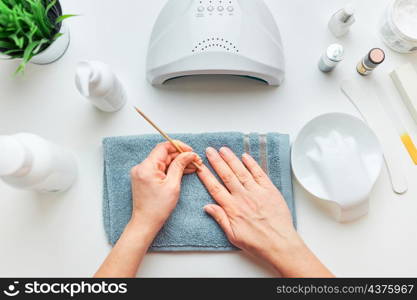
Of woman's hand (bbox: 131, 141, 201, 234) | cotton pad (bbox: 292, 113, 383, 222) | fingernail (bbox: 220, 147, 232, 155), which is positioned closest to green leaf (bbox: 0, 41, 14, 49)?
woman's hand (bbox: 131, 141, 201, 234)

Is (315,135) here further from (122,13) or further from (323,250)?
(122,13)

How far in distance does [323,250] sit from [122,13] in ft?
2.14

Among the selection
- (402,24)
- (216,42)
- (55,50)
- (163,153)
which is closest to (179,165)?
(163,153)

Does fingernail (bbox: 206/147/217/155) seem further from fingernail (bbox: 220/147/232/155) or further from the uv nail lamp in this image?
the uv nail lamp

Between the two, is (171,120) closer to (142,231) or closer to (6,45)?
(142,231)

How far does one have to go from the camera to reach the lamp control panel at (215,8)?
2.17 ft

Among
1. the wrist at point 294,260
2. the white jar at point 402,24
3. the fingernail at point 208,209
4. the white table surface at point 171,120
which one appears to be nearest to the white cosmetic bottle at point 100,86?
the white table surface at point 171,120

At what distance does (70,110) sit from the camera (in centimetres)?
73

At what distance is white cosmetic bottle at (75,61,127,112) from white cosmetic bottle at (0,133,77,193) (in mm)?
120

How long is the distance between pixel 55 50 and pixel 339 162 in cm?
62

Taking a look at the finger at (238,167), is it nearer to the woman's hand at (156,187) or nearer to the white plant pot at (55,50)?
the woman's hand at (156,187)

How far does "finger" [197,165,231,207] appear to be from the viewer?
671 mm

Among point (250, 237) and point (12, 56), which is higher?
point (12, 56)

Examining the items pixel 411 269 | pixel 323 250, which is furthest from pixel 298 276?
pixel 411 269
